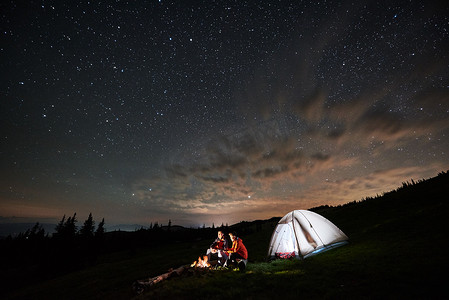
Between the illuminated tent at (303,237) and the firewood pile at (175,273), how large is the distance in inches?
213

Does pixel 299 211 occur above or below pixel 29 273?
above

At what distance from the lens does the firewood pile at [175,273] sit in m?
11.7

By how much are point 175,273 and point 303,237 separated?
9.58 m

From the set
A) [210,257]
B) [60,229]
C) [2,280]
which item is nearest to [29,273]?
[2,280]

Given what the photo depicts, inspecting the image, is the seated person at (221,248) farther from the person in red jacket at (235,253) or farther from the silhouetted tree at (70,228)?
the silhouetted tree at (70,228)

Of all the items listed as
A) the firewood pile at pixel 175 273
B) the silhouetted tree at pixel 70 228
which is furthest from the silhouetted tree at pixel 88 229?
the firewood pile at pixel 175 273

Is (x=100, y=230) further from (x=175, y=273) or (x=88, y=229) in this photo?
(x=175, y=273)

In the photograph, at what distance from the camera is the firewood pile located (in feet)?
38.4

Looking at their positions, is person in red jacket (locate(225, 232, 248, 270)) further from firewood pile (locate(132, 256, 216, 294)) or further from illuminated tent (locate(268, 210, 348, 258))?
illuminated tent (locate(268, 210, 348, 258))

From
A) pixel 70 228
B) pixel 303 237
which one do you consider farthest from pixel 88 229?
pixel 303 237

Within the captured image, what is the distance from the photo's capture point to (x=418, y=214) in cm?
1905

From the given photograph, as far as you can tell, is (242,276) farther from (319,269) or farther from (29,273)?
(29,273)

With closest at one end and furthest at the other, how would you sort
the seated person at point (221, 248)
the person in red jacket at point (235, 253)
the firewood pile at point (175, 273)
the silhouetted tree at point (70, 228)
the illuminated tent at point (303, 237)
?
the firewood pile at point (175, 273) < the person in red jacket at point (235, 253) < the seated person at point (221, 248) < the illuminated tent at point (303, 237) < the silhouetted tree at point (70, 228)

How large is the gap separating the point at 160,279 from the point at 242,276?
515 centimetres
